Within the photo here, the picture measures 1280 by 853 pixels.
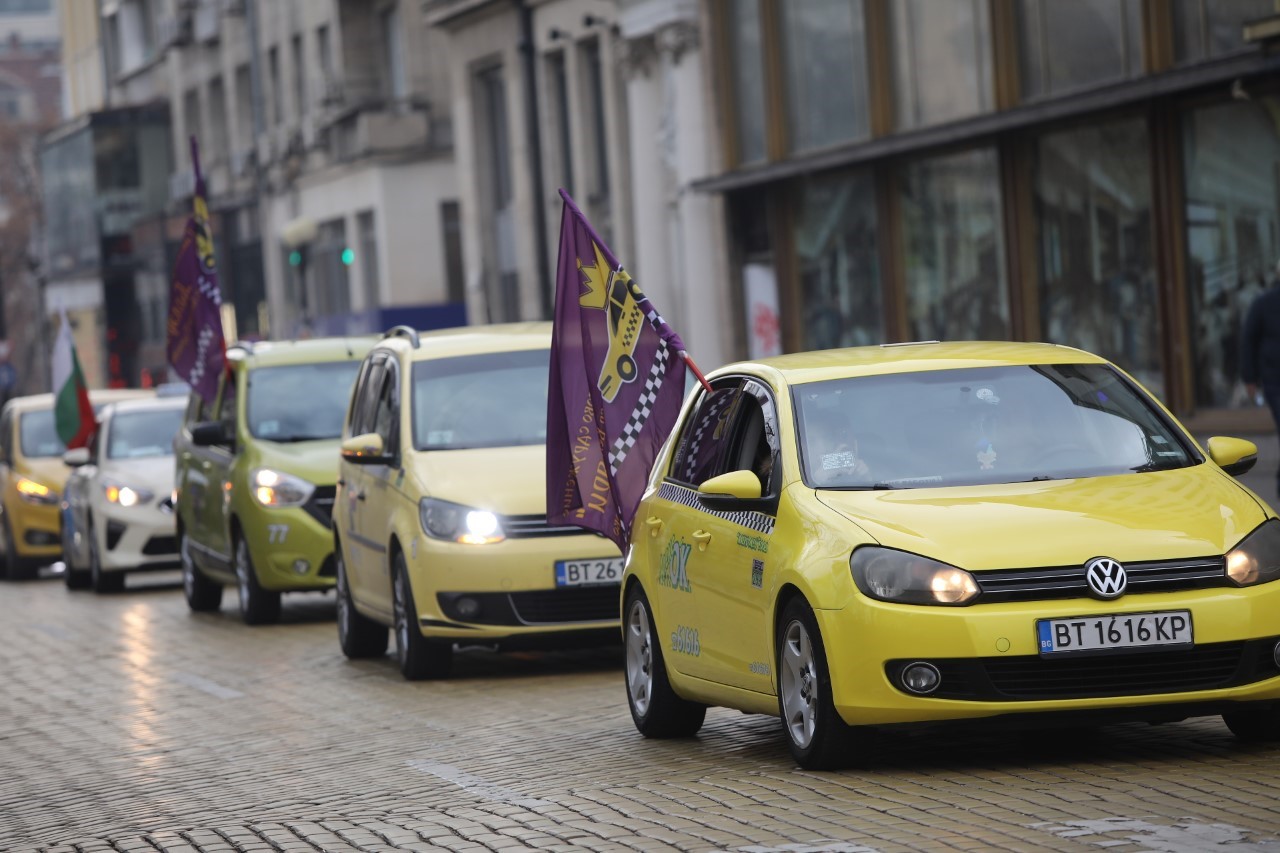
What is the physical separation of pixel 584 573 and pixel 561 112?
2662 cm

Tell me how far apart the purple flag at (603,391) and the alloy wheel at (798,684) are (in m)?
3.06

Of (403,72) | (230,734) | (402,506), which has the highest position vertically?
(403,72)

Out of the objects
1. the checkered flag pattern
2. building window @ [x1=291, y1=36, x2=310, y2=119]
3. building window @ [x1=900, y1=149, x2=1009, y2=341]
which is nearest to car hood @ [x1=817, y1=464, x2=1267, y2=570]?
the checkered flag pattern

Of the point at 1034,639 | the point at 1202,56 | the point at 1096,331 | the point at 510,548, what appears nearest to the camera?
the point at 1034,639

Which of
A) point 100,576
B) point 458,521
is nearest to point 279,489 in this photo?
point 458,521

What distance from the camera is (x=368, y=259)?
1956 inches

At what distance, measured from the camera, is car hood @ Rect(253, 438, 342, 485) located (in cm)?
1772

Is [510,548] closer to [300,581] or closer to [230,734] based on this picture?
[230,734]

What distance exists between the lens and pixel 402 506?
13.5 meters

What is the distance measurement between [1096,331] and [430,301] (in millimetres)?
25576

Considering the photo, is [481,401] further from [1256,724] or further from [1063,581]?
[1063,581]

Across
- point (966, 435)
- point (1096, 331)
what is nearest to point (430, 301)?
point (1096, 331)

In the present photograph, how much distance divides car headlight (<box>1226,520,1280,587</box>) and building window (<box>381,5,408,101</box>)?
40.5 metres

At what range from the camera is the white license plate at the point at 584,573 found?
12.9 metres
